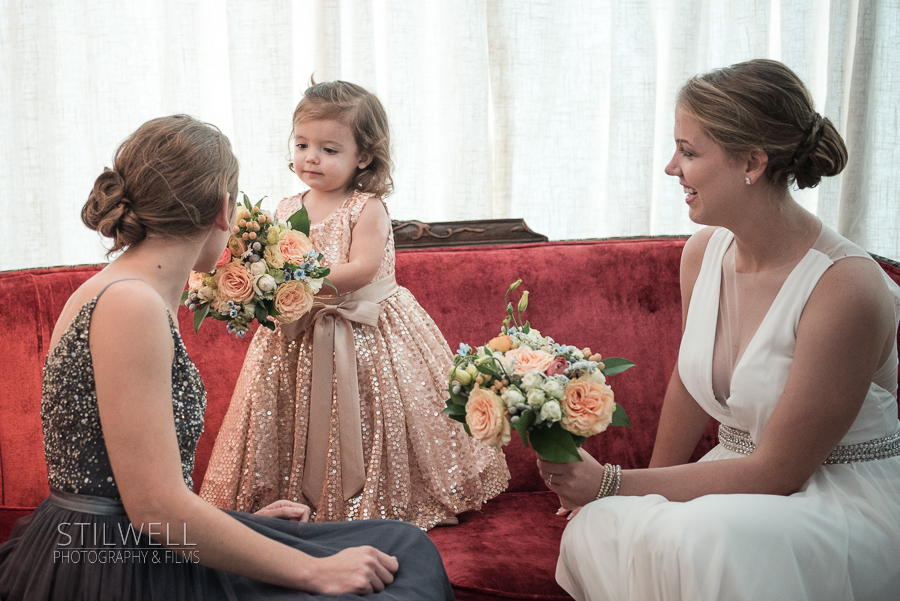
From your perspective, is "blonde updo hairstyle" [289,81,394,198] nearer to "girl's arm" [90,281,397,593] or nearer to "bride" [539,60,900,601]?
"bride" [539,60,900,601]

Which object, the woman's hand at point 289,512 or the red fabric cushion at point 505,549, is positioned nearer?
the woman's hand at point 289,512

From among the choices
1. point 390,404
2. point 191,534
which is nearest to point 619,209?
point 390,404

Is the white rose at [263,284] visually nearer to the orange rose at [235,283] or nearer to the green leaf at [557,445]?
the orange rose at [235,283]

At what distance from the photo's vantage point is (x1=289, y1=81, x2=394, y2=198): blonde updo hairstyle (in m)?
1.97

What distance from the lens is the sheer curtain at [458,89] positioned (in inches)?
100

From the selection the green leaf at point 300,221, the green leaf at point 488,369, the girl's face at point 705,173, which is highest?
the girl's face at point 705,173

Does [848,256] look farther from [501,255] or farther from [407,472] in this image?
[407,472]

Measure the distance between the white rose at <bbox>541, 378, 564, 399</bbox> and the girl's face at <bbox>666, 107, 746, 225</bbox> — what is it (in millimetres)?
659

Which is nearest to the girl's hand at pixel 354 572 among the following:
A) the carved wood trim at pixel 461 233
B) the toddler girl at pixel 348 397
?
the toddler girl at pixel 348 397

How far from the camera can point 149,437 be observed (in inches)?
40.3

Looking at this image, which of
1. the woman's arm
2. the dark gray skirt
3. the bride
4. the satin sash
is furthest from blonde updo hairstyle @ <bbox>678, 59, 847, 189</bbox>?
the dark gray skirt

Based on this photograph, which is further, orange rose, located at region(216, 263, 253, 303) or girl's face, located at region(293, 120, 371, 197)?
girl's face, located at region(293, 120, 371, 197)

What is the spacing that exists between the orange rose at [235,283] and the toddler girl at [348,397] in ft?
1.05

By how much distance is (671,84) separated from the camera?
2686 mm
